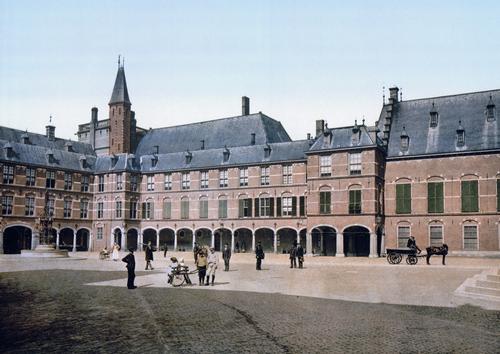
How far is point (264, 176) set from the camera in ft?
143

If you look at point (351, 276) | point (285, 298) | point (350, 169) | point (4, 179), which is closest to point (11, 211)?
point (4, 179)

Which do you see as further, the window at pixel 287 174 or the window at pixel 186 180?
the window at pixel 186 180

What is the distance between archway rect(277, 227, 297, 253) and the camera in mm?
43250

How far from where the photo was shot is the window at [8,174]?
43312 millimetres

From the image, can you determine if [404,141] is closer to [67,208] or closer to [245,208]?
[245,208]

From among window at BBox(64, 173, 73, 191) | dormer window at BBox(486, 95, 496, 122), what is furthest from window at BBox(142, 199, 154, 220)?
dormer window at BBox(486, 95, 496, 122)

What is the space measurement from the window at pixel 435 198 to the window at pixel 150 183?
88.1ft

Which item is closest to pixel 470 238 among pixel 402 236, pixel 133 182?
pixel 402 236

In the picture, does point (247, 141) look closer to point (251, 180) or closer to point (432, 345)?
point (251, 180)

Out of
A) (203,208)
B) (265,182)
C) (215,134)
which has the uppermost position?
(215,134)

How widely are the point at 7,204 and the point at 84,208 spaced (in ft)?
26.5

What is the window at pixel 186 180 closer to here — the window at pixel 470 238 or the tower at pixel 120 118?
the tower at pixel 120 118

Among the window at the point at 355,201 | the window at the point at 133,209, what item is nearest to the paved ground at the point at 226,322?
the window at the point at 355,201

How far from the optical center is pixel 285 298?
1381cm
